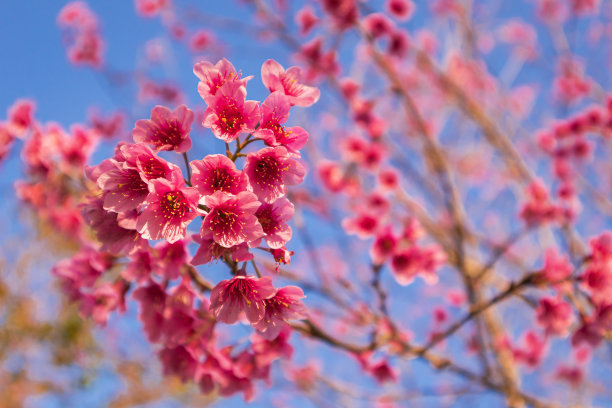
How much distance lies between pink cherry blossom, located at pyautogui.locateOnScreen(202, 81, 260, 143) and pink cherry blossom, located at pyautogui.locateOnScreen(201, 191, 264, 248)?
7.5 inches

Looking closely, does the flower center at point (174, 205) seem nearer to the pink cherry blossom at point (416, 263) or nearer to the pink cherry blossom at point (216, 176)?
the pink cherry blossom at point (216, 176)

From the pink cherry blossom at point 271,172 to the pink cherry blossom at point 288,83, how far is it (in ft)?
0.77

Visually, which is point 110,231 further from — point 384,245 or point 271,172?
point 384,245

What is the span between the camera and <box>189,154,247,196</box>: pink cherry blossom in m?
1.11

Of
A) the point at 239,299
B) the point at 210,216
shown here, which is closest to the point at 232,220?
the point at 210,216

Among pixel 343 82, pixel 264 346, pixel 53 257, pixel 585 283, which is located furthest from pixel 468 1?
pixel 53 257

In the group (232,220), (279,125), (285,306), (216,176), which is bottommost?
(285,306)

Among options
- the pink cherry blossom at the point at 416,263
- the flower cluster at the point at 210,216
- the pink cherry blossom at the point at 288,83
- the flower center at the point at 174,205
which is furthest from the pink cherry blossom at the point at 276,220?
the pink cherry blossom at the point at 416,263

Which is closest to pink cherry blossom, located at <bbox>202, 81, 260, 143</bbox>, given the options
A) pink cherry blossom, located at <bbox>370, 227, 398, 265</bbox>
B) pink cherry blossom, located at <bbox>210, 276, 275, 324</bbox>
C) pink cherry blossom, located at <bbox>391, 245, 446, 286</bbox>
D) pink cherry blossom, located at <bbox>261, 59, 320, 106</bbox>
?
pink cherry blossom, located at <bbox>261, 59, 320, 106</bbox>

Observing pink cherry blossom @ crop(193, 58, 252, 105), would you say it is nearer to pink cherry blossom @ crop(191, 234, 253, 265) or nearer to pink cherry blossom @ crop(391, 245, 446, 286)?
pink cherry blossom @ crop(191, 234, 253, 265)

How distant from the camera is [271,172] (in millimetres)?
1187

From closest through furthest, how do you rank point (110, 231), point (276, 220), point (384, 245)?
point (276, 220), point (110, 231), point (384, 245)

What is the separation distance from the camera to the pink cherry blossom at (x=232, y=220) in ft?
3.51

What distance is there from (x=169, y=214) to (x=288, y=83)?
0.61 m
